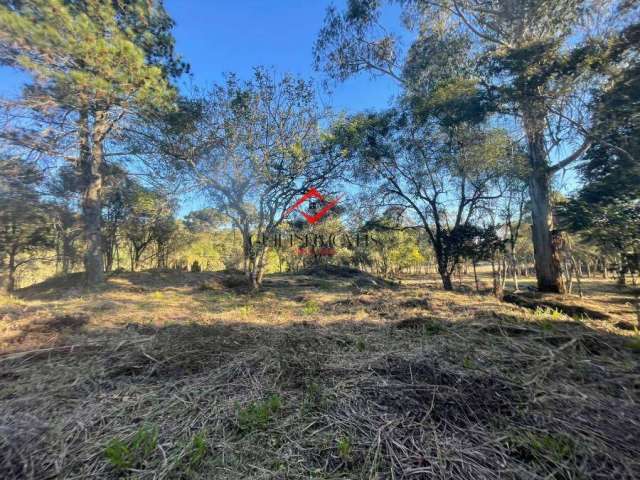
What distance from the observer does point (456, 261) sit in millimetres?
10453

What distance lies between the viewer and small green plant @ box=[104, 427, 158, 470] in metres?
1.34

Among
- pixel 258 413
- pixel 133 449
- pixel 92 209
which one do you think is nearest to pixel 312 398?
pixel 258 413

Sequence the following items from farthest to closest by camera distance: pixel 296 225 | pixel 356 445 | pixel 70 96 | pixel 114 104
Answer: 1. pixel 296 225
2. pixel 114 104
3. pixel 70 96
4. pixel 356 445

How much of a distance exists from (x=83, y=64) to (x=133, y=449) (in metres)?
8.83

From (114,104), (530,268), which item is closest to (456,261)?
(114,104)

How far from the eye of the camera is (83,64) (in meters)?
6.52

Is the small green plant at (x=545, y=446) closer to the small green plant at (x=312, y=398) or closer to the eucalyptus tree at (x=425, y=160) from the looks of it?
the small green plant at (x=312, y=398)

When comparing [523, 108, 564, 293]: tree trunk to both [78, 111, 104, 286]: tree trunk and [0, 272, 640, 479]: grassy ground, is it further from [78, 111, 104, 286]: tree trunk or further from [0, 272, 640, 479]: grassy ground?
[78, 111, 104, 286]: tree trunk

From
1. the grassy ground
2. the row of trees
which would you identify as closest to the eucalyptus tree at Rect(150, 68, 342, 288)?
the row of trees

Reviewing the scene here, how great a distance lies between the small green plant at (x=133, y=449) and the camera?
134cm

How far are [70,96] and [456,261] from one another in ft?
42.2

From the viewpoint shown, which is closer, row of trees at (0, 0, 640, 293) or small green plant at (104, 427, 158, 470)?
small green plant at (104, 427, 158, 470)

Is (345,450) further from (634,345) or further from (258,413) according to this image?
(634,345)

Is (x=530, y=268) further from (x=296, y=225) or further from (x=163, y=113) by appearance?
(x=163, y=113)
